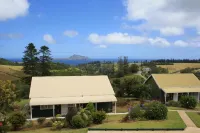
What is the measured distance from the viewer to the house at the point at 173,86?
36188 millimetres

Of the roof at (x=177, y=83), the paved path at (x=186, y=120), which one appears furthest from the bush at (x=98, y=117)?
the roof at (x=177, y=83)

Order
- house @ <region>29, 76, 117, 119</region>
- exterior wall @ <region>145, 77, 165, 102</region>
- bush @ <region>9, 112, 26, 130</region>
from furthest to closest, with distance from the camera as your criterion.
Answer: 1. exterior wall @ <region>145, 77, 165, 102</region>
2. house @ <region>29, 76, 117, 119</region>
3. bush @ <region>9, 112, 26, 130</region>

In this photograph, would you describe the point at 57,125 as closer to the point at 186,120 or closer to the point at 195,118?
the point at 186,120

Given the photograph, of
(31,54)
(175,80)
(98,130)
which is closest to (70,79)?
(98,130)

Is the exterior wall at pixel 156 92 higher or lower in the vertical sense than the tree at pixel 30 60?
lower

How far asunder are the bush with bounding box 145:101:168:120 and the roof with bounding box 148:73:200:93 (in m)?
12.9

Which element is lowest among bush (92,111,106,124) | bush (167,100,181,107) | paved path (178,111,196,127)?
bush (167,100,181,107)

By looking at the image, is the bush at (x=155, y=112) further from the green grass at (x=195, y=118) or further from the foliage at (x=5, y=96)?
the foliage at (x=5, y=96)

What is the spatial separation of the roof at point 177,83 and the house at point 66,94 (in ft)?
33.1

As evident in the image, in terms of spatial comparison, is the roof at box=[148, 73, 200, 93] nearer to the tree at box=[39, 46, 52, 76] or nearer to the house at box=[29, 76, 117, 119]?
the house at box=[29, 76, 117, 119]

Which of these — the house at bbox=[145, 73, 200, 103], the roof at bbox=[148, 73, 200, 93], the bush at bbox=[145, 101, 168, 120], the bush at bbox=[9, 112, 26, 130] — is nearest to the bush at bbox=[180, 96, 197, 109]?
the house at bbox=[145, 73, 200, 103]

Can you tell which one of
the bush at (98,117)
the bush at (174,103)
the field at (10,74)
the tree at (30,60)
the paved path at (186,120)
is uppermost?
the tree at (30,60)

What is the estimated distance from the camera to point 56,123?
2156cm

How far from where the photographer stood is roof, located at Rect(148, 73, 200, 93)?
120ft
